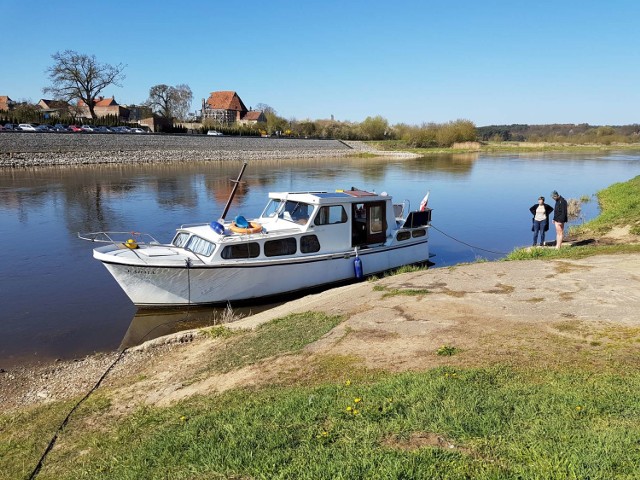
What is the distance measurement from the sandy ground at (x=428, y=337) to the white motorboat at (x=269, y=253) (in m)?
2.04

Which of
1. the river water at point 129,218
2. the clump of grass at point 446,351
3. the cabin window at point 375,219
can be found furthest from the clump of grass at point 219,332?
the cabin window at point 375,219

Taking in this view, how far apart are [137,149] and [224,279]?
165ft

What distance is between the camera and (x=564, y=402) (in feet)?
16.4

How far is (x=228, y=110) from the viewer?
120688 millimetres

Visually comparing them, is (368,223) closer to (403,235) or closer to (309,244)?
(403,235)

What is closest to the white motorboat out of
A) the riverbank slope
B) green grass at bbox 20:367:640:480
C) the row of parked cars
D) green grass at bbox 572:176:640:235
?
the riverbank slope

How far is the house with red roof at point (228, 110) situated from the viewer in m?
120

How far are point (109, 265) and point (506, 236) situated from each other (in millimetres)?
17632

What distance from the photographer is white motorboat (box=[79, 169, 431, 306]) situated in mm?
12148

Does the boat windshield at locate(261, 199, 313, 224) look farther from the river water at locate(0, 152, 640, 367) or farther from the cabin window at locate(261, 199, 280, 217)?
the river water at locate(0, 152, 640, 367)

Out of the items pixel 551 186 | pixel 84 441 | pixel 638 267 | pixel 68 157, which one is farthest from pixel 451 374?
pixel 68 157

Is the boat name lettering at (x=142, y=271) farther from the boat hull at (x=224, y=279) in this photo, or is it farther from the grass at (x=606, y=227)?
the grass at (x=606, y=227)

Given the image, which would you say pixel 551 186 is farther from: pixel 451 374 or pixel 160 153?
pixel 160 153

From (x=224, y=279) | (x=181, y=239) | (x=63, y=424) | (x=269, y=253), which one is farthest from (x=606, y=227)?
(x=63, y=424)
